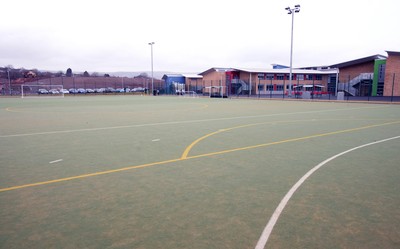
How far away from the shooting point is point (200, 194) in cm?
504

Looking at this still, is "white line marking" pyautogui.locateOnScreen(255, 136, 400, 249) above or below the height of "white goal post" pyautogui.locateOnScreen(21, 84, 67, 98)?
below

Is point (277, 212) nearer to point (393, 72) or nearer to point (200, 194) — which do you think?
point (200, 194)

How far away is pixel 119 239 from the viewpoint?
11.7ft

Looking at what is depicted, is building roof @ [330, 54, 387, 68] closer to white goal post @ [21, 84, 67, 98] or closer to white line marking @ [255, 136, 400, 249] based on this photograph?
white line marking @ [255, 136, 400, 249]

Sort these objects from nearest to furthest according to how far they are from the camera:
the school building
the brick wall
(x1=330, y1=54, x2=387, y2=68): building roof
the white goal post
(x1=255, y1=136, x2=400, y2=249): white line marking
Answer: (x1=255, y1=136, x2=400, y2=249): white line marking, the brick wall, the school building, (x1=330, y1=54, x2=387, y2=68): building roof, the white goal post

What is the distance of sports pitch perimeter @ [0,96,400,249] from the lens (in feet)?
11.9

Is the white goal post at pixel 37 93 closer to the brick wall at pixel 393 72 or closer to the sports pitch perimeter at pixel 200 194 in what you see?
the sports pitch perimeter at pixel 200 194

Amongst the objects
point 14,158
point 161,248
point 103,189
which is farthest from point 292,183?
point 14,158

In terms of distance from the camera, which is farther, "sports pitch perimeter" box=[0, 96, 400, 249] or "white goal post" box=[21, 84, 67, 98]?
"white goal post" box=[21, 84, 67, 98]

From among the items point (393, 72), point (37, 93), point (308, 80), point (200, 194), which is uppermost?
point (393, 72)

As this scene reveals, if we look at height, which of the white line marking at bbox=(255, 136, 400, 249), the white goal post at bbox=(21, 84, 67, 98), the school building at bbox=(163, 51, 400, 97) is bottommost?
the white line marking at bbox=(255, 136, 400, 249)

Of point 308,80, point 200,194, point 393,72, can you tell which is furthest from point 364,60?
point 200,194

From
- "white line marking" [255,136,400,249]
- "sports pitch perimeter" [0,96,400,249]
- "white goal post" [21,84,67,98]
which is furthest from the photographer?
"white goal post" [21,84,67,98]

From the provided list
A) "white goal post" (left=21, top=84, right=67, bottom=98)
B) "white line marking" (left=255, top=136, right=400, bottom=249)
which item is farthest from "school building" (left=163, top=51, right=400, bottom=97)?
"white line marking" (left=255, top=136, right=400, bottom=249)
